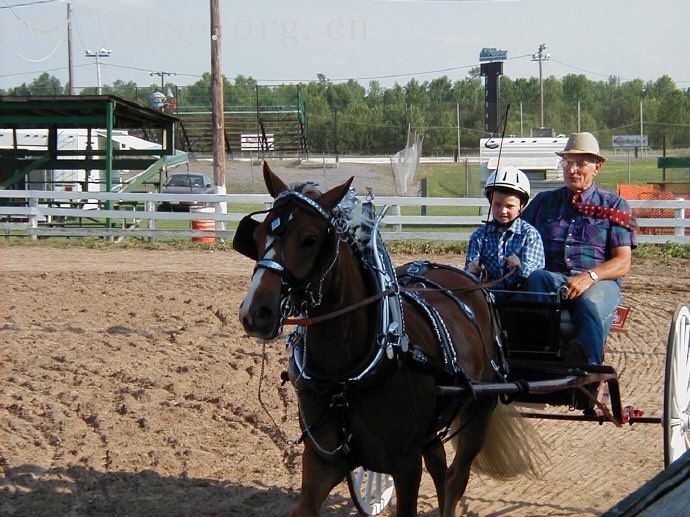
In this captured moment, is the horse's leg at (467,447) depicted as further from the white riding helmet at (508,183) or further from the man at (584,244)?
the white riding helmet at (508,183)

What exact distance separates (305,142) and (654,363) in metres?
29.5

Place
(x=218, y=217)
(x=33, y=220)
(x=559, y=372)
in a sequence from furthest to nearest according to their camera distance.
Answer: (x=33, y=220)
(x=218, y=217)
(x=559, y=372)

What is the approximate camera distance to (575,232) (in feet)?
18.4

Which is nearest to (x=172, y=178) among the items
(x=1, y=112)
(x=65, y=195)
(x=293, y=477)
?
(x=1, y=112)

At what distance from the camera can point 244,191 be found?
1398 inches

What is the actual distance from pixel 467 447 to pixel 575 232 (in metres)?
1.57

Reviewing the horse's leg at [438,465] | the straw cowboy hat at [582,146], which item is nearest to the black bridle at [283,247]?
the horse's leg at [438,465]

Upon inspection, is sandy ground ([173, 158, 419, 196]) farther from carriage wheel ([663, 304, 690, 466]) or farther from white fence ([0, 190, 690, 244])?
carriage wheel ([663, 304, 690, 466])

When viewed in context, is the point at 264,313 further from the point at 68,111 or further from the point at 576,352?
the point at 68,111

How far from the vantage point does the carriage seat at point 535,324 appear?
5.27 meters

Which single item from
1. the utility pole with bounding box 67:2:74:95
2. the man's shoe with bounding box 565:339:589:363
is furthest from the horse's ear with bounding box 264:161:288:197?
the utility pole with bounding box 67:2:74:95

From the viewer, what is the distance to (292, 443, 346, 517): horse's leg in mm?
3744

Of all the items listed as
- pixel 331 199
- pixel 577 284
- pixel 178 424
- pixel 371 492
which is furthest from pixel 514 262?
pixel 178 424

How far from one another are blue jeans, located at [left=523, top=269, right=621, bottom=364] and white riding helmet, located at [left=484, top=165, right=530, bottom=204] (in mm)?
480
